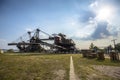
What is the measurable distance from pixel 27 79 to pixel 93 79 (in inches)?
182

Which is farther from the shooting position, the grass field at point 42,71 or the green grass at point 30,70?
the grass field at point 42,71

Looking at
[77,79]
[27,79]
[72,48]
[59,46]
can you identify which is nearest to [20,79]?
[27,79]

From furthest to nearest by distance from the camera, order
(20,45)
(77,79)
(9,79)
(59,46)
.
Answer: (20,45) → (59,46) → (77,79) → (9,79)

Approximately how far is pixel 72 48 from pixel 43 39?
2216 centimetres

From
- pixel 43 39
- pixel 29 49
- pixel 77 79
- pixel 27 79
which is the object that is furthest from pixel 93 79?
pixel 43 39

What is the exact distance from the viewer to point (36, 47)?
84.7m

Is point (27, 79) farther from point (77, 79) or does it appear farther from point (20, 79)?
point (77, 79)

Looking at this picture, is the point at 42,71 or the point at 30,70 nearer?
the point at 42,71

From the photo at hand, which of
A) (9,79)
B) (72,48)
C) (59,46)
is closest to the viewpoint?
(9,79)

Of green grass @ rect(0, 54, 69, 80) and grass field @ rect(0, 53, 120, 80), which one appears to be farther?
grass field @ rect(0, 53, 120, 80)

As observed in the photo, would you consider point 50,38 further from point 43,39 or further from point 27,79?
point 27,79

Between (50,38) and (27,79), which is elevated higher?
(50,38)

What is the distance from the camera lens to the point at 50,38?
9031 cm

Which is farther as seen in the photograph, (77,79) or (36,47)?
(36,47)
